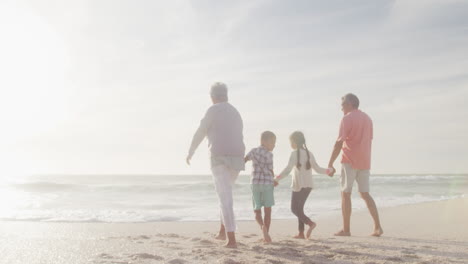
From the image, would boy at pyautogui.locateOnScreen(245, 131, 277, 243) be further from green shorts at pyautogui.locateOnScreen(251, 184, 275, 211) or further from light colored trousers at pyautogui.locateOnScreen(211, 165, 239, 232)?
light colored trousers at pyautogui.locateOnScreen(211, 165, 239, 232)

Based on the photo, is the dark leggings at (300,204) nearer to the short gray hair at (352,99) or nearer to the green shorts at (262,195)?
the green shorts at (262,195)

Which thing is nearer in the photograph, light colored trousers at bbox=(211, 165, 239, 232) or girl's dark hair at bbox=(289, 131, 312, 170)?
light colored trousers at bbox=(211, 165, 239, 232)

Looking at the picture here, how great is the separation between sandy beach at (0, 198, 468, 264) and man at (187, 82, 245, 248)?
508 mm

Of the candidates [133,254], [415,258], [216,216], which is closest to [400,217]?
[216,216]

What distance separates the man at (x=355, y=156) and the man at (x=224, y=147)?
5.45 ft

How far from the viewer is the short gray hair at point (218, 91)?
5102mm

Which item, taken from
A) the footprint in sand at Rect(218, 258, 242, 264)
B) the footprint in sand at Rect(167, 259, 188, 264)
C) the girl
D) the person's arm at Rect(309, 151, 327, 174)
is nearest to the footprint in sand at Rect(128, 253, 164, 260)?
the footprint in sand at Rect(167, 259, 188, 264)

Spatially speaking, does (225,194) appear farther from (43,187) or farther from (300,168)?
(43,187)

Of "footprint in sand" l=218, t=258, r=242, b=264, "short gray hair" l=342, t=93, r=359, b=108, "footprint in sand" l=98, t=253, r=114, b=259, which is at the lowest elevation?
"footprint in sand" l=218, t=258, r=242, b=264

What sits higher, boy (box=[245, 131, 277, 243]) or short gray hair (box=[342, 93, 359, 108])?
short gray hair (box=[342, 93, 359, 108])

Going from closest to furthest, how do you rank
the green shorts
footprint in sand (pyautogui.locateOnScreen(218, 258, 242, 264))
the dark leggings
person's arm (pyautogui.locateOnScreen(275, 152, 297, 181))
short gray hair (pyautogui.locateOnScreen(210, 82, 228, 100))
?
footprint in sand (pyautogui.locateOnScreen(218, 258, 242, 264)), short gray hair (pyautogui.locateOnScreen(210, 82, 228, 100)), the green shorts, the dark leggings, person's arm (pyautogui.locateOnScreen(275, 152, 297, 181))

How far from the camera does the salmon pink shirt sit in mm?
5902

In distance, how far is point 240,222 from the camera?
827 centimetres

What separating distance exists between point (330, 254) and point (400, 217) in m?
4.88
